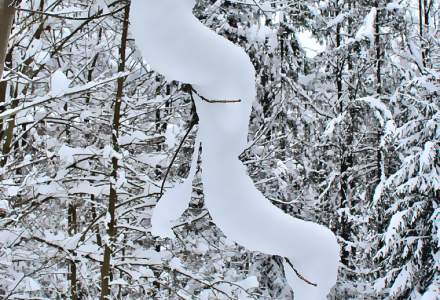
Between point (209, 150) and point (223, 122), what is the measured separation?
0.08 metres

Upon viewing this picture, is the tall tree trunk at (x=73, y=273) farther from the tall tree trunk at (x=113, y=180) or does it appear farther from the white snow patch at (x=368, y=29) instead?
the white snow patch at (x=368, y=29)

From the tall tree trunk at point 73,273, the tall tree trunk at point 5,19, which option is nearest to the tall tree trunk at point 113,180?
the tall tree trunk at point 73,273

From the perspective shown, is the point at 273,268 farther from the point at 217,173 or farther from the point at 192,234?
the point at 217,173

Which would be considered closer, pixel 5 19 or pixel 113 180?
pixel 5 19

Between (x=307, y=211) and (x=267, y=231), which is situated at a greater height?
(x=267, y=231)

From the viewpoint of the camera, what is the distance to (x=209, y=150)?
4.49 ft

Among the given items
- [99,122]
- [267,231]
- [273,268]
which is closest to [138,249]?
[99,122]

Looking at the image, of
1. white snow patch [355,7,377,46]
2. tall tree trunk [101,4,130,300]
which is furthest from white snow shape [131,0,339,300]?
white snow patch [355,7,377,46]

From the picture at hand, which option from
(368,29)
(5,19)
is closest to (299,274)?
(5,19)

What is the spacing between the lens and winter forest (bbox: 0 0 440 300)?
138cm

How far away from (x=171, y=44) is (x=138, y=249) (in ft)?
17.8

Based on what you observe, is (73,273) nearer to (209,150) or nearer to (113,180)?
(113,180)

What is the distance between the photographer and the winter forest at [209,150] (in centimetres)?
138

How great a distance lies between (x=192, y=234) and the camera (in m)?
7.42
